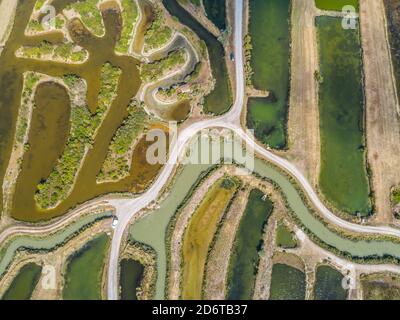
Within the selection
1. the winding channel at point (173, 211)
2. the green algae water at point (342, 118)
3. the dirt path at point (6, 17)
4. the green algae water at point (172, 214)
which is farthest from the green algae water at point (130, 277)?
the dirt path at point (6, 17)

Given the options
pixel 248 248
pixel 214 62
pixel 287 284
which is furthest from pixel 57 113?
pixel 287 284

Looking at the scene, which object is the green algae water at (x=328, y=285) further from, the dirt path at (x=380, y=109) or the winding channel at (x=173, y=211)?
the dirt path at (x=380, y=109)

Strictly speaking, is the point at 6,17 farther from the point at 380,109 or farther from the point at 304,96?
the point at 380,109

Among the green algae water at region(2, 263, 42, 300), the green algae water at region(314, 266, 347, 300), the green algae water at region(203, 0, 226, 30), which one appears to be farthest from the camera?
the green algae water at region(203, 0, 226, 30)

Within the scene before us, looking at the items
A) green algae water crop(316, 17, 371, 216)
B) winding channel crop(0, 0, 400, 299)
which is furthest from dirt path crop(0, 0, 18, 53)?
green algae water crop(316, 17, 371, 216)

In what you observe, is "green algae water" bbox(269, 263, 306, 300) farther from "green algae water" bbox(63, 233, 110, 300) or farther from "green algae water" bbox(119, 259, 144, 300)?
"green algae water" bbox(63, 233, 110, 300)
